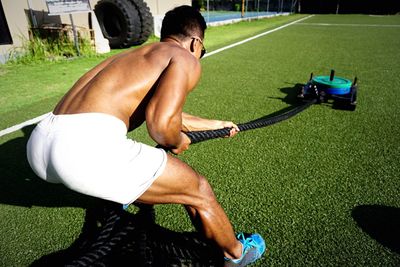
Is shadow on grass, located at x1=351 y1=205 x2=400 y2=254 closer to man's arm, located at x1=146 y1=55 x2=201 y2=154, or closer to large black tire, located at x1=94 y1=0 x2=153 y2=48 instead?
man's arm, located at x1=146 y1=55 x2=201 y2=154

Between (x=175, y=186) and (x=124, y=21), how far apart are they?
28.0 feet

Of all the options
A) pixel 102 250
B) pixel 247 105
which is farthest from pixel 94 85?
pixel 247 105

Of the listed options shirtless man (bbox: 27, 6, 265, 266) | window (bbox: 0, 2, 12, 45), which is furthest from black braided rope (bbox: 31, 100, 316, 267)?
window (bbox: 0, 2, 12, 45)

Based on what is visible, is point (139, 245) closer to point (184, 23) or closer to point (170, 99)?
point (170, 99)

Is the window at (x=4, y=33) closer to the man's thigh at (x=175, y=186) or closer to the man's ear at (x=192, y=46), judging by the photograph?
the man's ear at (x=192, y=46)

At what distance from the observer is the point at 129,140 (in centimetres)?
167

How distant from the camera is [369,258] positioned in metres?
1.99

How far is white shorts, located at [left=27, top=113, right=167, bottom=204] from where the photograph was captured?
4.98 ft

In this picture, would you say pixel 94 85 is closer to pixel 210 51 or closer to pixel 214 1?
pixel 210 51

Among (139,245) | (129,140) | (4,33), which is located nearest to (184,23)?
(129,140)

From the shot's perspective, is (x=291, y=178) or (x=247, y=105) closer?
(x=291, y=178)

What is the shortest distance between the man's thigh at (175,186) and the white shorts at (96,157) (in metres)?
0.04

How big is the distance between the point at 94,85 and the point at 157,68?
0.36m

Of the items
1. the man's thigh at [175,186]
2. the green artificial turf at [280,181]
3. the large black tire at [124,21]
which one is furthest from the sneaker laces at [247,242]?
the large black tire at [124,21]
